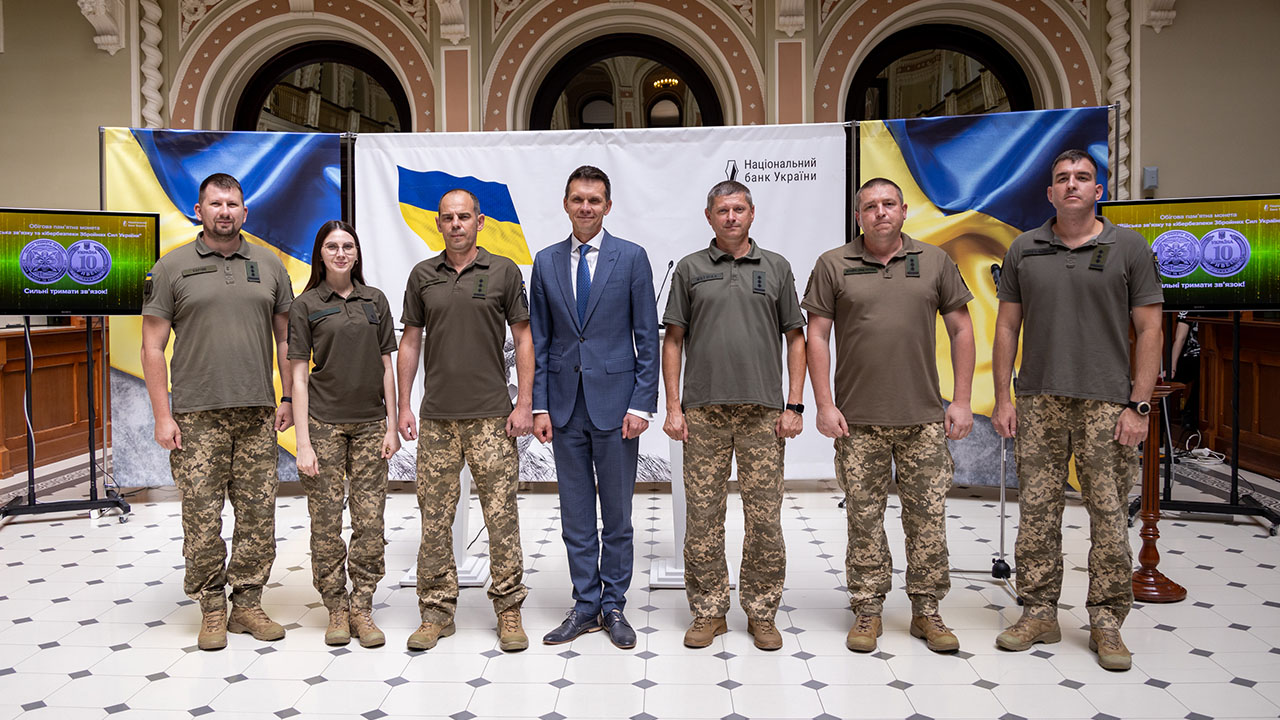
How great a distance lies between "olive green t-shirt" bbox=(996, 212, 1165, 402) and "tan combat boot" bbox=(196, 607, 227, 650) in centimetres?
304

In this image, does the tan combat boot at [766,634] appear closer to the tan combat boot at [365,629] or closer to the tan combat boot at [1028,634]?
the tan combat boot at [1028,634]

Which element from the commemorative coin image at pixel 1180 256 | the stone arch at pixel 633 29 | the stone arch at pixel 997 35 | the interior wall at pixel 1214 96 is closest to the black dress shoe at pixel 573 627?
the commemorative coin image at pixel 1180 256

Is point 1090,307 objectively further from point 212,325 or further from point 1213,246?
point 212,325

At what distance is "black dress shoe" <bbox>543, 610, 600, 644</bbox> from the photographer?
3.38 m

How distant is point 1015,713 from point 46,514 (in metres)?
5.26

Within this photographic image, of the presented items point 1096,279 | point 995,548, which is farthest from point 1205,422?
point 1096,279

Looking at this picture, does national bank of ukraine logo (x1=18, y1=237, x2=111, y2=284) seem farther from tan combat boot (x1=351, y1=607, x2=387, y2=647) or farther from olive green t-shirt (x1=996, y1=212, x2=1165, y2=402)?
olive green t-shirt (x1=996, y1=212, x2=1165, y2=402)

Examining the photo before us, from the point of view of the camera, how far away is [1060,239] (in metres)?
3.16

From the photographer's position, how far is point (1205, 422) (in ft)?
23.2

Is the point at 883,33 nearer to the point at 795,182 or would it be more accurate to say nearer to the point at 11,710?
the point at 795,182

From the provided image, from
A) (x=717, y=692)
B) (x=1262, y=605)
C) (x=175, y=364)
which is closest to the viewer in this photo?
(x=717, y=692)

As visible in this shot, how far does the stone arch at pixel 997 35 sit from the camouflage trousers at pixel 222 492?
16.0 ft

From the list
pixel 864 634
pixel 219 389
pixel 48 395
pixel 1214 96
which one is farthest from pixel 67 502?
pixel 1214 96

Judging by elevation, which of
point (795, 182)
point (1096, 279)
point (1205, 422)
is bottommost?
point (1205, 422)
